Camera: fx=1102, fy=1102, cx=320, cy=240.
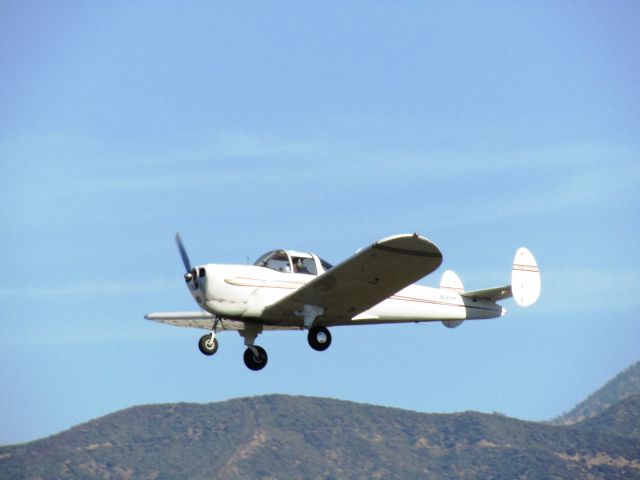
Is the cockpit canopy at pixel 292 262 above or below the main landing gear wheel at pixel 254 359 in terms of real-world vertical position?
above

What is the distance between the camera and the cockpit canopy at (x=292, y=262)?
83.0 feet

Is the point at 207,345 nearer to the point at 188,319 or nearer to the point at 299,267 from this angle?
the point at 299,267

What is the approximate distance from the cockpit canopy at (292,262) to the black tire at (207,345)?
2.07 metres

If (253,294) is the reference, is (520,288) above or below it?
above

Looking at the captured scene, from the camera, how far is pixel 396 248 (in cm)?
2292

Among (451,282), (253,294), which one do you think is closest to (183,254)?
(253,294)

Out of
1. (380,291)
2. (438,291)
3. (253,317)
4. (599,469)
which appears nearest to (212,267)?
(253,317)

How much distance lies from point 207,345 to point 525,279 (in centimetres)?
958

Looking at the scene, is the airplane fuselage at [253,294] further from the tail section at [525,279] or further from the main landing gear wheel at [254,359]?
the tail section at [525,279]

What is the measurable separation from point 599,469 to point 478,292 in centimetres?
16677

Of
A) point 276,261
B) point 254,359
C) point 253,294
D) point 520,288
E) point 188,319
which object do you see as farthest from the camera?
point 520,288

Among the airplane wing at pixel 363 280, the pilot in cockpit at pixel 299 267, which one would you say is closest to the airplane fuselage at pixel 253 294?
the pilot in cockpit at pixel 299 267

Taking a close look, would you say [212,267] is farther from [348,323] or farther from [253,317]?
[348,323]

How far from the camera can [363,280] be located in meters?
24.5
